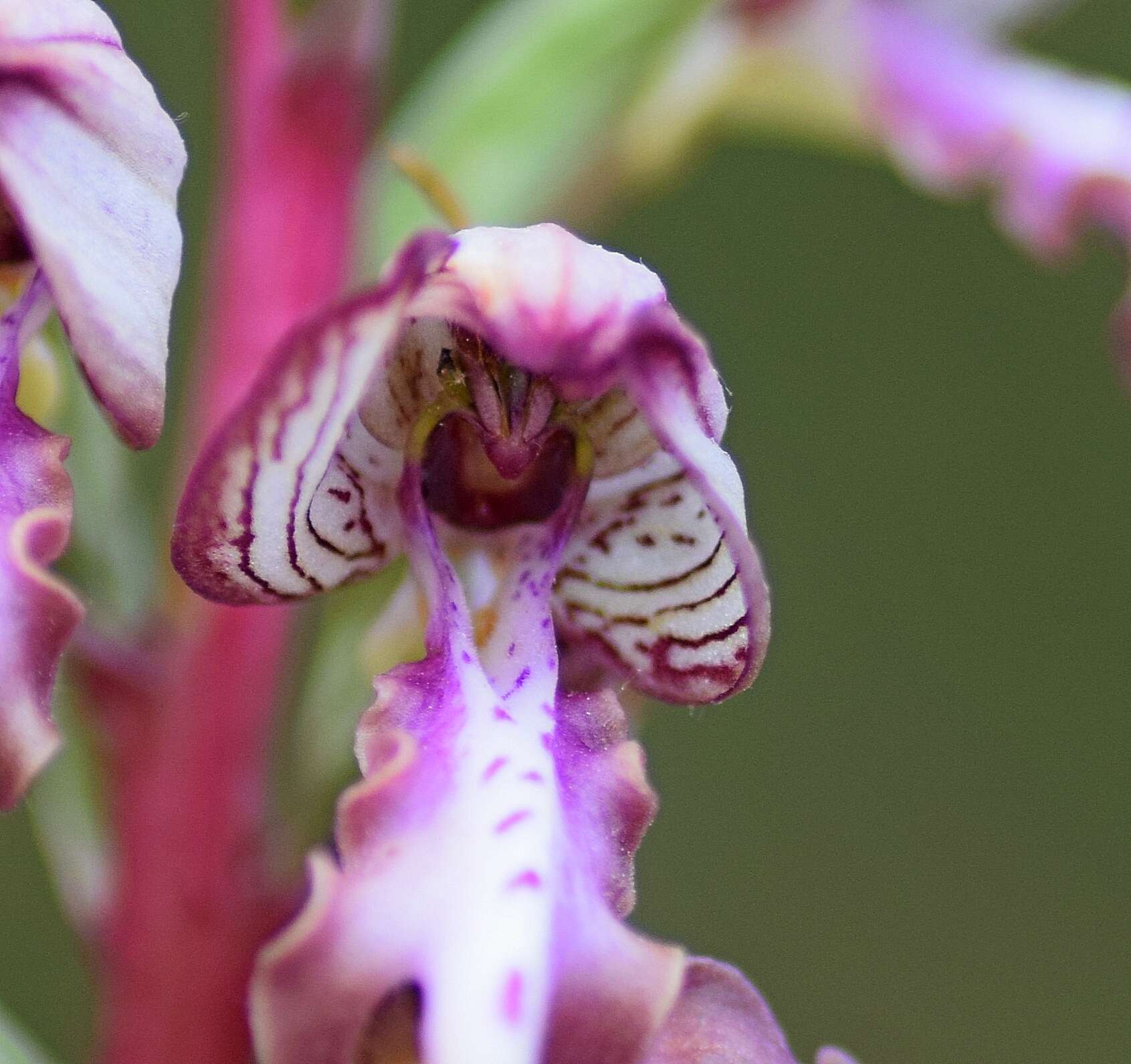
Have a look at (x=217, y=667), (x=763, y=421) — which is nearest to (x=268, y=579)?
(x=217, y=667)

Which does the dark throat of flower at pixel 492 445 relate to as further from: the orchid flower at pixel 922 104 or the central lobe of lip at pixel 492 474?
the orchid flower at pixel 922 104

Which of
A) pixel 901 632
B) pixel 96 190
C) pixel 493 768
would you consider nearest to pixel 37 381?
pixel 96 190

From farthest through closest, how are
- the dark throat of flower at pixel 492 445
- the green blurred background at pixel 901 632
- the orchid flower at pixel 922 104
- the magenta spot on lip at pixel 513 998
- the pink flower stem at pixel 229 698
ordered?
the green blurred background at pixel 901 632 → the orchid flower at pixel 922 104 → the pink flower stem at pixel 229 698 → the dark throat of flower at pixel 492 445 → the magenta spot on lip at pixel 513 998

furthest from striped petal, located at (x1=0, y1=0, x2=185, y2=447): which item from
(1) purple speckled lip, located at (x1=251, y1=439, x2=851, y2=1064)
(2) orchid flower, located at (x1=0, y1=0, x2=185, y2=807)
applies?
(1) purple speckled lip, located at (x1=251, y1=439, x2=851, y2=1064)

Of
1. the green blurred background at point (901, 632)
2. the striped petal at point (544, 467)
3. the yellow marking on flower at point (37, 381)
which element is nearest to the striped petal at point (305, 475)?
the striped petal at point (544, 467)

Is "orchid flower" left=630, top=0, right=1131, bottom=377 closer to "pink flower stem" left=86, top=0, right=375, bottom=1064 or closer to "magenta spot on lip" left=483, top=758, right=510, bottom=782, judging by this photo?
"pink flower stem" left=86, top=0, right=375, bottom=1064

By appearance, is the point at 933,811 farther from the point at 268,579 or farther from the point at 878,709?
the point at 268,579

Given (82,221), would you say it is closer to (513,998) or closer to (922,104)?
(513,998)
